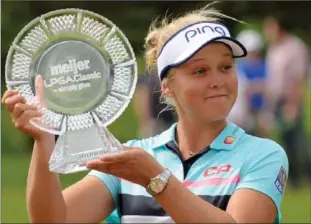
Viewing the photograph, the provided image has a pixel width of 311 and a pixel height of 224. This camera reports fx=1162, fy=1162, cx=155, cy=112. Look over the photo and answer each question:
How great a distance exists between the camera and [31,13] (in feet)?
58.5

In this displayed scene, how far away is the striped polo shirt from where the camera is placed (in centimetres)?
412

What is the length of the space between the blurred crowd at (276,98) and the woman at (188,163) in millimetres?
7880

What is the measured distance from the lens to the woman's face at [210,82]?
13.6 ft

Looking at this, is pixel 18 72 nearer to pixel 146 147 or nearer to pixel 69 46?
pixel 69 46

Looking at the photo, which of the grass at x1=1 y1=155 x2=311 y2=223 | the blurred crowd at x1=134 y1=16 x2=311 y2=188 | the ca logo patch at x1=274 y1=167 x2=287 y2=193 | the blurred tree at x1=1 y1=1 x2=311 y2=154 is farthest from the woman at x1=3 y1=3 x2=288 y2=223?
the blurred tree at x1=1 y1=1 x2=311 y2=154

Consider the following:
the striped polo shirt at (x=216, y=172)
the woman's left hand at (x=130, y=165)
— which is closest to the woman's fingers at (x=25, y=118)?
the woman's left hand at (x=130, y=165)

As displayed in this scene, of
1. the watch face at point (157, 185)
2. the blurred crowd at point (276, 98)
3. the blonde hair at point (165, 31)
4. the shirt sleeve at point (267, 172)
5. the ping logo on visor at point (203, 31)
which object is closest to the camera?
the watch face at point (157, 185)

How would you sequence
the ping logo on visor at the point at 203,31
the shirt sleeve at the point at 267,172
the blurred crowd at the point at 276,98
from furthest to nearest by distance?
the blurred crowd at the point at 276,98
the ping logo on visor at the point at 203,31
the shirt sleeve at the point at 267,172

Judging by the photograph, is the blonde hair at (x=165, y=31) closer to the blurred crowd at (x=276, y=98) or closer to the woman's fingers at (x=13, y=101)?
the woman's fingers at (x=13, y=101)

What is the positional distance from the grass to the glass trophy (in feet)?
18.9

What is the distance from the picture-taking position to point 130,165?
3.76 metres

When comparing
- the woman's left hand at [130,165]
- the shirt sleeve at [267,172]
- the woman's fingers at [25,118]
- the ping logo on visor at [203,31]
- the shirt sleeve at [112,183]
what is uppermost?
the ping logo on visor at [203,31]

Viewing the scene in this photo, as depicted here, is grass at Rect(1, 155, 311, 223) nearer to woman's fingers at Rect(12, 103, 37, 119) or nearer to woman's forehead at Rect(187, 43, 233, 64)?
woman's forehead at Rect(187, 43, 233, 64)

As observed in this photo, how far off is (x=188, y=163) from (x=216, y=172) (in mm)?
152
